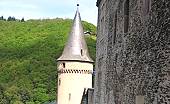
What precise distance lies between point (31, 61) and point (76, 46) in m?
41.9

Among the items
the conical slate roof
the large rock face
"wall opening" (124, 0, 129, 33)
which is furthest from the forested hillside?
"wall opening" (124, 0, 129, 33)

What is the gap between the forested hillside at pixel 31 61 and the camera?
57.0 m

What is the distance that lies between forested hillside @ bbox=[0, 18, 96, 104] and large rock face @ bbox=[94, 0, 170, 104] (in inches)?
1304

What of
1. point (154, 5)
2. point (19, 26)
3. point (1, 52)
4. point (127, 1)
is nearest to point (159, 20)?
point (154, 5)

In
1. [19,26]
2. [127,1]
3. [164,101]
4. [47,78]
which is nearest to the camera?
[164,101]

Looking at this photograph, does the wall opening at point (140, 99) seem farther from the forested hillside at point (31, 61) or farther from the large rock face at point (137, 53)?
the forested hillside at point (31, 61)

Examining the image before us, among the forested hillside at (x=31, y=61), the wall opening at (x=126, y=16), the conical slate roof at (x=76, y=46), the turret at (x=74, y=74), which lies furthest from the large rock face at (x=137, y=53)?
the forested hillside at (x=31, y=61)

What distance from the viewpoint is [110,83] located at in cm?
1236

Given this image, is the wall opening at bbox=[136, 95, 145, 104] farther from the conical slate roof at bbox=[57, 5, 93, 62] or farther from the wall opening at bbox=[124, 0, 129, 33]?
the conical slate roof at bbox=[57, 5, 93, 62]

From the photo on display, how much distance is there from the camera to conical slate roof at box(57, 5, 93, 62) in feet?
74.7

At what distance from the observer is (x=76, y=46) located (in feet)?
75.7

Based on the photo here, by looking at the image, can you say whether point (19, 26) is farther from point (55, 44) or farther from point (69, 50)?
point (69, 50)

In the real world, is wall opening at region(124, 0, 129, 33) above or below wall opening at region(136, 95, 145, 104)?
above

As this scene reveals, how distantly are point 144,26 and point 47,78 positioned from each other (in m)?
49.9
